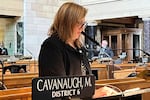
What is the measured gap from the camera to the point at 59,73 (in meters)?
2.04

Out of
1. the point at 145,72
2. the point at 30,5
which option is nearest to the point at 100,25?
the point at 30,5

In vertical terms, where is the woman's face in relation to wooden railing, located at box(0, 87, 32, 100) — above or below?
above

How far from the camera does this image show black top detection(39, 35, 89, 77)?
2053 mm

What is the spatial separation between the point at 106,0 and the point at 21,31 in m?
4.19

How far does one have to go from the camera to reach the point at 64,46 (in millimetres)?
2189

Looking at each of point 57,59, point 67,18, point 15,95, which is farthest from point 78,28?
point 15,95

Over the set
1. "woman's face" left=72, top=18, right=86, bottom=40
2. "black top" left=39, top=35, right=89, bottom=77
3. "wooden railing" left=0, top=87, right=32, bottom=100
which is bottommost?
"wooden railing" left=0, top=87, right=32, bottom=100

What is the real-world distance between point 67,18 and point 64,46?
0.18 meters

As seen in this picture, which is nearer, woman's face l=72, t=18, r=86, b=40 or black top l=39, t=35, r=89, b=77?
black top l=39, t=35, r=89, b=77

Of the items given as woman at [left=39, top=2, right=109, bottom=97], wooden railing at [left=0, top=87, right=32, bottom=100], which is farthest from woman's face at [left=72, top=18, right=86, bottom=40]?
wooden railing at [left=0, top=87, right=32, bottom=100]

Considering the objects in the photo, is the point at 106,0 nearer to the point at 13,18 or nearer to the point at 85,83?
the point at 13,18

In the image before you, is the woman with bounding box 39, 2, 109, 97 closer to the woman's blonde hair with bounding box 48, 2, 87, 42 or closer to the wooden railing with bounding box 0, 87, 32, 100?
the woman's blonde hair with bounding box 48, 2, 87, 42

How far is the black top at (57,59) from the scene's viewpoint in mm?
2053

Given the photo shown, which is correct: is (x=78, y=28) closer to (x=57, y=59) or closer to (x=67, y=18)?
(x=67, y=18)
